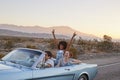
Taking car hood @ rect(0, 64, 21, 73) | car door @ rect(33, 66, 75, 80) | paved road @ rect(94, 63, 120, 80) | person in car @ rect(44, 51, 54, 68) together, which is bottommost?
paved road @ rect(94, 63, 120, 80)

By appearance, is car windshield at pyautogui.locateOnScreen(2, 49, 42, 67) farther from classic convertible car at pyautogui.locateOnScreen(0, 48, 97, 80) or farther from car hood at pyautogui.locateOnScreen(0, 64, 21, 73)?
car hood at pyautogui.locateOnScreen(0, 64, 21, 73)

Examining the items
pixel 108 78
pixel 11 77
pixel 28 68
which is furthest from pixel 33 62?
pixel 108 78

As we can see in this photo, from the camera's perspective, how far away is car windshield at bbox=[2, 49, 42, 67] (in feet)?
27.6

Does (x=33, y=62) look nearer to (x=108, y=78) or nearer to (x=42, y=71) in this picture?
(x=42, y=71)

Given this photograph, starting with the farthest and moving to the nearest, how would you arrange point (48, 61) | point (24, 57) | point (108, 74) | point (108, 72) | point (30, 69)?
point (108, 72), point (108, 74), point (48, 61), point (24, 57), point (30, 69)

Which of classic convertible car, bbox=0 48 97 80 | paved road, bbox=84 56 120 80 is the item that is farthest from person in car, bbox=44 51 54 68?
paved road, bbox=84 56 120 80

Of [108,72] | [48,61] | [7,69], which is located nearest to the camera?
[7,69]

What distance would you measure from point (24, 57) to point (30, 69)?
2.09ft

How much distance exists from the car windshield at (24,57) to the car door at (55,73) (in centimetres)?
35

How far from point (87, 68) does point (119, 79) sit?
359 centimetres

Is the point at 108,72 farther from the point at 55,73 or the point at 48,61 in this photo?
the point at 55,73

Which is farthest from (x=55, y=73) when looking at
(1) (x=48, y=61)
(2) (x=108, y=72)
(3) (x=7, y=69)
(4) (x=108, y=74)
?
(2) (x=108, y=72)

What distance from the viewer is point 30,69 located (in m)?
8.09

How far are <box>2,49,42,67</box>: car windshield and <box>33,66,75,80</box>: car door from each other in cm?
35
